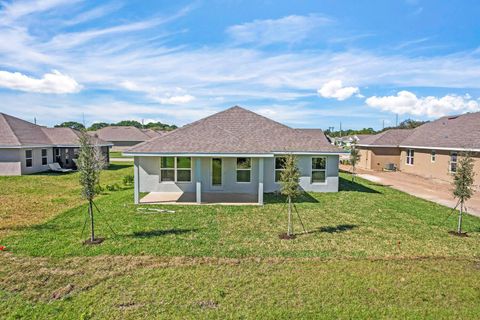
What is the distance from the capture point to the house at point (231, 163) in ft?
48.5

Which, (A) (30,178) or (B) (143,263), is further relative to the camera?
(A) (30,178)

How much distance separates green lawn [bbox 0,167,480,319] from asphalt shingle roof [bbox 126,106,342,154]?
338 cm

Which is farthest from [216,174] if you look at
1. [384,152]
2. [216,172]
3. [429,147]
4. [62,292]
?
[384,152]

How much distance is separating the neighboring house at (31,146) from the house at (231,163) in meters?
9.45

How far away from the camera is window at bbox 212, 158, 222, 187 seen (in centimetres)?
1614

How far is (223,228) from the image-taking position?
1013 cm

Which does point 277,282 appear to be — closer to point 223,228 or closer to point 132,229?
point 223,228

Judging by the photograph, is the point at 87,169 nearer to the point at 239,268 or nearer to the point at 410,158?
the point at 239,268

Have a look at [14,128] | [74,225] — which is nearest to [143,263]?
[74,225]

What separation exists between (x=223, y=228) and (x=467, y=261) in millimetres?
7220

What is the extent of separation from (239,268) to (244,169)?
937cm

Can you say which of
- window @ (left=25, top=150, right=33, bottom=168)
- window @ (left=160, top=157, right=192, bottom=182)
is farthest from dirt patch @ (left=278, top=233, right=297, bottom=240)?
window @ (left=25, top=150, right=33, bottom=168)

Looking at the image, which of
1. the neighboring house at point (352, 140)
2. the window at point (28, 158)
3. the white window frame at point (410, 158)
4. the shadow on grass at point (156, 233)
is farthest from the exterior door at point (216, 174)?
the neighboring house at point (352, 140)

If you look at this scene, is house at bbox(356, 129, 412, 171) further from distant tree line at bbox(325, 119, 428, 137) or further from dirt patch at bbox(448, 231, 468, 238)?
distant tree line at bbox(325, 119, 428, 137)
